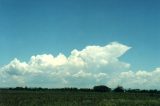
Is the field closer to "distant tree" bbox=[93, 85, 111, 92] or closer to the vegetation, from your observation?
the vegetation

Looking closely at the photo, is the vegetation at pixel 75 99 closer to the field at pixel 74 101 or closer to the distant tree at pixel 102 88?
the field at pixel 74 101

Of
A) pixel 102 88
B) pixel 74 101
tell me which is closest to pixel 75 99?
pixel 74 101

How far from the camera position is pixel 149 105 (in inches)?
1566

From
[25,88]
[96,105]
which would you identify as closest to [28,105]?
[96,105]

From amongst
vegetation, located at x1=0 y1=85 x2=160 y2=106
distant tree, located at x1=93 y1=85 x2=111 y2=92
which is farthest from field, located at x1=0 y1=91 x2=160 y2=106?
distant tree, located at x1=93 y1=85 x2=111 y2=92

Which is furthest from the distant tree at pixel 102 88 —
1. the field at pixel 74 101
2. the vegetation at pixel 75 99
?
the field at pixel 74 101

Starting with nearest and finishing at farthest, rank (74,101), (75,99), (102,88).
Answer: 1. (74,101)
2. (75,99)
3. (102,88)

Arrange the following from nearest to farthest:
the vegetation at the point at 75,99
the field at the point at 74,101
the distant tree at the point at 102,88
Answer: the field at the point at 74,101 → the vegetation at the point at 75,99 → the distant tree at the point at 102,88

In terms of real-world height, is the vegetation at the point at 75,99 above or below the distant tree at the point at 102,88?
below

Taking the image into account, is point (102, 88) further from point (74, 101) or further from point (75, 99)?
point (74, 101)

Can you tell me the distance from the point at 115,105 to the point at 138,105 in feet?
9.03

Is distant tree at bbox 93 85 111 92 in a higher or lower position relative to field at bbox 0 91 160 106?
higher

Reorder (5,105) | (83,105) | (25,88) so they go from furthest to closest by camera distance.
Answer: (25,88) → (83,105) → (5,105)

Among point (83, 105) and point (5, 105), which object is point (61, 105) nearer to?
point (83, 105)
